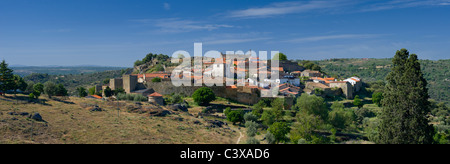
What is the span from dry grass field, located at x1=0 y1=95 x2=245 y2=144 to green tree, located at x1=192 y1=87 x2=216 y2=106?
7.34m

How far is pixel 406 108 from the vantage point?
17469 millimetres

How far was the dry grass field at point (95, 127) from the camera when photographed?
16797 mm

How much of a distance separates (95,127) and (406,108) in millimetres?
18470

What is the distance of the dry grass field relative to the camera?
1680 cm

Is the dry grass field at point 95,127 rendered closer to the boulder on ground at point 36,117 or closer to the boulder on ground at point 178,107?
the boulder on ground at point 36,117

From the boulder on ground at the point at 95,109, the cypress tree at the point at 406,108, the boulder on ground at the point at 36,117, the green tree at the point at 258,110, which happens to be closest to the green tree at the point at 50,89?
the boulder on ground at the point at 95,109

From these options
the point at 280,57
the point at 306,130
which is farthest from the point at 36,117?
the point at 280,57

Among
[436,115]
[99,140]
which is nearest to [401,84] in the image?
[99,140]

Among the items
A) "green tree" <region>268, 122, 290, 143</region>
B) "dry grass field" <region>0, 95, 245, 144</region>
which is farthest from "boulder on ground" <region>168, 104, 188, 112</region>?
"green tree" <region>268, 122, 290, 143</region>

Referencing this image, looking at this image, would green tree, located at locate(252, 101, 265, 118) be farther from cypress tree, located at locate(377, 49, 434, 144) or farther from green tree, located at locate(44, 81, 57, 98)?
green tree, located at locate(44, 81, 57, 98)

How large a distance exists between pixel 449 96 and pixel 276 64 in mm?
49776

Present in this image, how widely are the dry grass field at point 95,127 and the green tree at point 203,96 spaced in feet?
24.1
